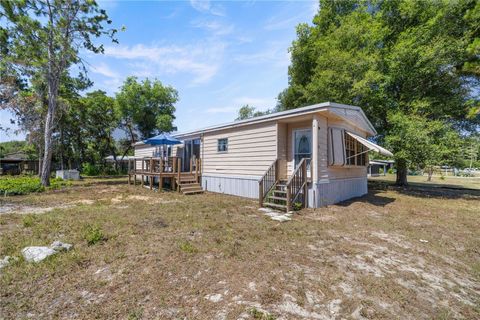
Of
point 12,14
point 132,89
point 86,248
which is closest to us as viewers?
point 86,248

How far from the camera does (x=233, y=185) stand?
984 cm

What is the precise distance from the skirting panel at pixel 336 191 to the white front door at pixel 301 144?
96 cm

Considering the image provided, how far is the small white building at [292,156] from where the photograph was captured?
7.29 meters

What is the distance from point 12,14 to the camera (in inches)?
440

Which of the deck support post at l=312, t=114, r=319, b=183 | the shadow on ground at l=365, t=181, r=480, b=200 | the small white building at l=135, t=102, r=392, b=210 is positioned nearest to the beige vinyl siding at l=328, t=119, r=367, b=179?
the small white building at l=135, t=102, r=392, b=210

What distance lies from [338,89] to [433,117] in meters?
5.43

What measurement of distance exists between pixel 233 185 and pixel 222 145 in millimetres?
1938

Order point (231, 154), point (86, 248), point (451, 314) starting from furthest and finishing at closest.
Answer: point (231, 154) < point (86, 248) < point (451, 314)

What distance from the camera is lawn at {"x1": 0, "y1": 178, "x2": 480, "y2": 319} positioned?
2.40 m

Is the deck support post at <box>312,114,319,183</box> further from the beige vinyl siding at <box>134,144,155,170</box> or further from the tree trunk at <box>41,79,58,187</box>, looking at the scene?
the tree trunk at <box>41,79,58,187</box>

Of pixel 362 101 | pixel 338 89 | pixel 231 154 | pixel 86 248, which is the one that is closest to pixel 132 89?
pixel 231 154

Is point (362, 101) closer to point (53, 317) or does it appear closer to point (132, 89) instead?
point (53, 317)

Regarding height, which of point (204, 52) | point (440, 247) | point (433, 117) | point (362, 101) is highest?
point (204, 52)

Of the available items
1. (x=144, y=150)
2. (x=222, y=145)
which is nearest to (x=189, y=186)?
(x=222, y=145)
